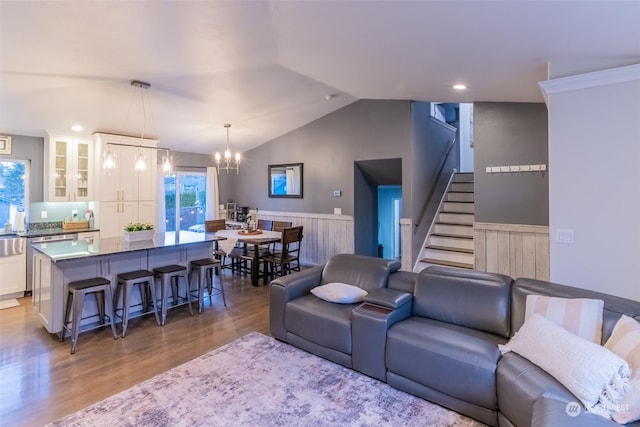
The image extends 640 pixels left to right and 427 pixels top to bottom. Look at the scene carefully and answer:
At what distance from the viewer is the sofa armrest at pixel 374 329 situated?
98.7 inches

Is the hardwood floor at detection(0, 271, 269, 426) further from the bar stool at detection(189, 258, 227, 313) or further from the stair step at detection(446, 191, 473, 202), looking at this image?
the stair step at detection(446, 191, 473, 202)

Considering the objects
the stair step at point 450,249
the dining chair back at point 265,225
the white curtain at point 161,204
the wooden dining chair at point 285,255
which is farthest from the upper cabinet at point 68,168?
the stair step at point 450,249

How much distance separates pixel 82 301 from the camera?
10.3 feet

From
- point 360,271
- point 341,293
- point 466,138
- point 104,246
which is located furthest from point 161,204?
point 466,138

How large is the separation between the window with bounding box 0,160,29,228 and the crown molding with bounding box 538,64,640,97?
269 inches

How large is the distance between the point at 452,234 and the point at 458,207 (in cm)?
68

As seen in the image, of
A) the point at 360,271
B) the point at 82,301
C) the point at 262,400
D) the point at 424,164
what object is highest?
the point at 424,164

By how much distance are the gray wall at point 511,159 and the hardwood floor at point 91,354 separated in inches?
133

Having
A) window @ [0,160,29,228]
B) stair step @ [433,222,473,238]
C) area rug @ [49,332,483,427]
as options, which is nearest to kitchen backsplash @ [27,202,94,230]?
window @ [0,160,29,228]

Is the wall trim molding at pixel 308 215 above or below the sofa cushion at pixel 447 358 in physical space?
above

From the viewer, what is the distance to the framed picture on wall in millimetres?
4703

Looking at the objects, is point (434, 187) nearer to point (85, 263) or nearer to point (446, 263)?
point (446, 263)

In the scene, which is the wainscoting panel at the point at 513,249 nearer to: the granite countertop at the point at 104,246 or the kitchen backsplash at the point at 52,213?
the granite countertop at the point at 104,246

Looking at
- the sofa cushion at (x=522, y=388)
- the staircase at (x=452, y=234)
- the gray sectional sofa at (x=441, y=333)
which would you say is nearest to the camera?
the sofa cushion at (x=522, y=388)
